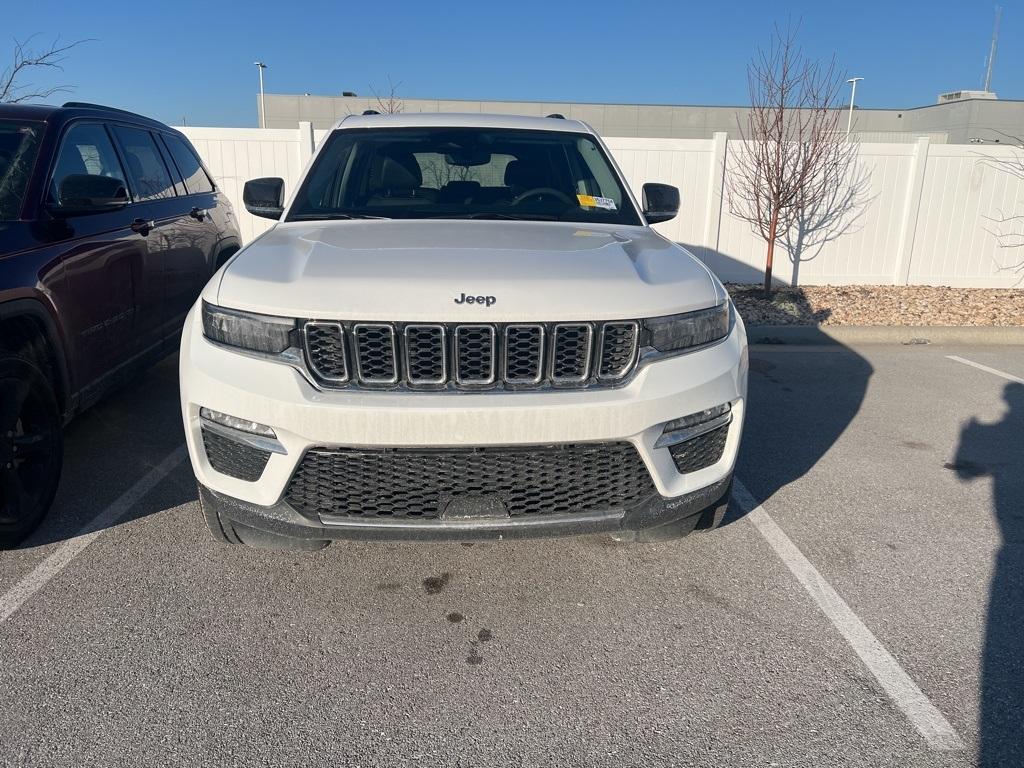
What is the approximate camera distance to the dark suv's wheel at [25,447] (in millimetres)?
3246

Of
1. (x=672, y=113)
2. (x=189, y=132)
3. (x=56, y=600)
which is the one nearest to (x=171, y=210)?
(x=56, y=600)

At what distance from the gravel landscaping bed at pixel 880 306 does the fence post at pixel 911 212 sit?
0.87 ft

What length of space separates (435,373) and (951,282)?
11.3 meters

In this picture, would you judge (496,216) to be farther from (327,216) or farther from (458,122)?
(458,122)

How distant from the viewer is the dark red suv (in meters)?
3.35

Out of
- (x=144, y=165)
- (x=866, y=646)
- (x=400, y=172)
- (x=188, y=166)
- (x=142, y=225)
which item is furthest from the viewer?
(x=188, y=166)

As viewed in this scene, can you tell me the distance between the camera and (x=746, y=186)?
1073 centimetres

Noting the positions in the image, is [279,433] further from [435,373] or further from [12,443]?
[12,443]

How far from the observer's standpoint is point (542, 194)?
4.11 metres

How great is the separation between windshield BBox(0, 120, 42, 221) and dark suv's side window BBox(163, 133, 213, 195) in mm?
1762

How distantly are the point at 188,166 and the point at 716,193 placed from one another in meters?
7.31

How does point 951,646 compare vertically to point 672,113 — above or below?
below

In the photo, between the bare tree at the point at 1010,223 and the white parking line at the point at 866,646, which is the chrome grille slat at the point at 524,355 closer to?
the white parking line at the point at 866,646

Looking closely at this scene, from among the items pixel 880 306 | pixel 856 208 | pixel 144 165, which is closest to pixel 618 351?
pixel 144 165
